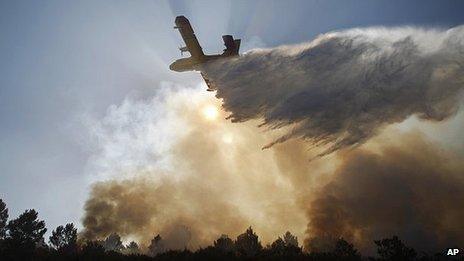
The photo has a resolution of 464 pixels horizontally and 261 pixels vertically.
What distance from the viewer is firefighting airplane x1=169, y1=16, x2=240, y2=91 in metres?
32.9

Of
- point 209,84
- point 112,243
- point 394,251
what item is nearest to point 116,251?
point 209,84

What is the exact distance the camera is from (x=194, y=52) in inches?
1368

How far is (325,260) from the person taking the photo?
27.0 meters

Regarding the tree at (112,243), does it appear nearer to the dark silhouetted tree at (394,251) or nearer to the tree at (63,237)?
the tree at (63,237)

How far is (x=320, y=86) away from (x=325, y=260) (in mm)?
14579

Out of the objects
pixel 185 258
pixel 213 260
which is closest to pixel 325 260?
pixel 213 260

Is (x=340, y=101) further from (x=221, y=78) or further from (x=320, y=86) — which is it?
(x=221, y=78)

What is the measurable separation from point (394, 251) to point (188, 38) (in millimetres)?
29406

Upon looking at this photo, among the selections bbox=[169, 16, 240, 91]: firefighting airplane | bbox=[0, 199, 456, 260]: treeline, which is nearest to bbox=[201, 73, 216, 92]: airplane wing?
bbox=[169, 16, 240, 91]: firefighting airplane

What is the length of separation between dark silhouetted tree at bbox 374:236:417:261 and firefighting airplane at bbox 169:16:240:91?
23481mm

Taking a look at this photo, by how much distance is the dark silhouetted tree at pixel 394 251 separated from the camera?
34.3 metres

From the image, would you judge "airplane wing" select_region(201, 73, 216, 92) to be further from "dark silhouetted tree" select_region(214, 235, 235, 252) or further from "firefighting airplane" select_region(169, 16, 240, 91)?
"dark silhouetted tree" select_region(214, 235, 235, 252)

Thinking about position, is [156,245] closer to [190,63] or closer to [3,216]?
[3,216]

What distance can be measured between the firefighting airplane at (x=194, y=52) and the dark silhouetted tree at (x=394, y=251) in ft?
77.0
